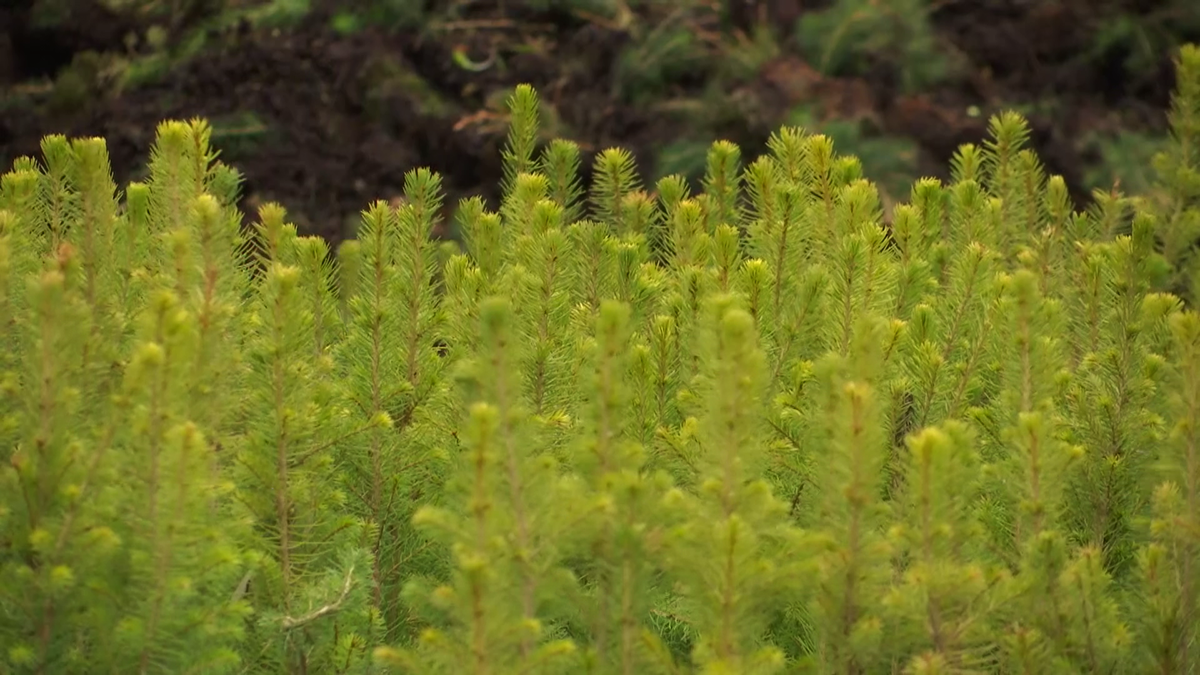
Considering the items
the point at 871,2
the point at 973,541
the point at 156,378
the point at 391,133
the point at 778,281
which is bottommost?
the point at 973,541

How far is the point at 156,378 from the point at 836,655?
105cm

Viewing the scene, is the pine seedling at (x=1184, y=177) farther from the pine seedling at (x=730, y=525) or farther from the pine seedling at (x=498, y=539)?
the pine seedling at (x=498, y=539)

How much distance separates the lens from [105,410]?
210cm

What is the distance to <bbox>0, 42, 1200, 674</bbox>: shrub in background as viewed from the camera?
76.4 inches

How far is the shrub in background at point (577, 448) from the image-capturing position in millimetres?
1939

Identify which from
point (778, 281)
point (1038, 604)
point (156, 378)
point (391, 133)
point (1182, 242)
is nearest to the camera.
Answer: point (156, 378)

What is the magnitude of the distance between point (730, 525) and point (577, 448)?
0.30 meters

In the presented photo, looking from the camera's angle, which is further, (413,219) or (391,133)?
(391,133)

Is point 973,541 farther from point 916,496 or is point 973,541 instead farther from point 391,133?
point 391,133

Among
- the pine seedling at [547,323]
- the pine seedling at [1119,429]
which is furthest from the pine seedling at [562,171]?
the pine seedling at [1119,429]

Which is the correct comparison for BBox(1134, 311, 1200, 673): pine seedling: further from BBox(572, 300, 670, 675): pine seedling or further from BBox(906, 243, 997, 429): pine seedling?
BBox(572, 300, 670, 675): pine seedling

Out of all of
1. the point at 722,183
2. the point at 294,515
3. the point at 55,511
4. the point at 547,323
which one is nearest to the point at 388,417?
the point at 294,515

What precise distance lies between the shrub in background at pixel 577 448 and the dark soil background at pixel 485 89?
3.06 metres

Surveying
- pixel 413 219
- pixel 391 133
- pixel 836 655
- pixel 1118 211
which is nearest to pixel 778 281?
pixel 413 219
